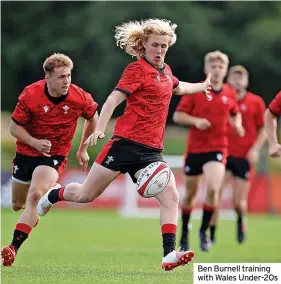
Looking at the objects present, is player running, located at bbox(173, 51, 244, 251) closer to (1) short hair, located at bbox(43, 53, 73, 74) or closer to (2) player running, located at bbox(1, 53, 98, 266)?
(2) player running, located at bbox(1, 53, 98, 266)

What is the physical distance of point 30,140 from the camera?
10.4 meters

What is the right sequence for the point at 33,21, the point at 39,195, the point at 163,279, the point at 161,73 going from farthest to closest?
1. the point at 33,21
2. the point at 39,195
3. the point at 161,73
4. the point at 163,279

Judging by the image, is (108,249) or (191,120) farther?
(108,249)

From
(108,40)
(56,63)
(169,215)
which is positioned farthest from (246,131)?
(108,40)

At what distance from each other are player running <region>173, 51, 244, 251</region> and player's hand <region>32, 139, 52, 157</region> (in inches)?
137

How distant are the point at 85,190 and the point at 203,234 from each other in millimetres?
4641

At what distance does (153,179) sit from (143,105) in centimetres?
71

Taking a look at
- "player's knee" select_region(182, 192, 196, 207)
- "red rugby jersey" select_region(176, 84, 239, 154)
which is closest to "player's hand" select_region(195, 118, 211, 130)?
"red rugby jersey" select_region(176, 84, 239, 154)

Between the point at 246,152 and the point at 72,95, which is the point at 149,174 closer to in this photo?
the point at 72,95

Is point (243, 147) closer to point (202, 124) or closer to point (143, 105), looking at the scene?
point (202, 124)

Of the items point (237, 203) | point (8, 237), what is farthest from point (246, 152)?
point (8, 237)

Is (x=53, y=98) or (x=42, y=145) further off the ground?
(x=53, y=98)

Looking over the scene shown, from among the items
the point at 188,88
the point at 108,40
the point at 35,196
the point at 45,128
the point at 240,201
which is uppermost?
the point at 108,40

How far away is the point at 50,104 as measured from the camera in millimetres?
10539
